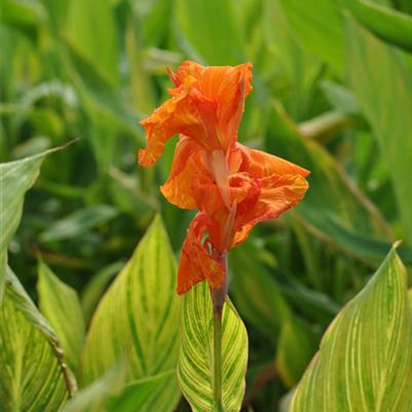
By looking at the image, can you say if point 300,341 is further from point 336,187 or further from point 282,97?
point 282,97

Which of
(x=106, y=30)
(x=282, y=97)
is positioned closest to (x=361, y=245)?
(x=282, y=97)

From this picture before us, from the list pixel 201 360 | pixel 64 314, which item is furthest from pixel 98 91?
pixel 201 360

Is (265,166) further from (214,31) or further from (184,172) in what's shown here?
(214,31)

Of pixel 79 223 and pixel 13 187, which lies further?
pixel 79 223

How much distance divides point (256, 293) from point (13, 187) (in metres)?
0.71

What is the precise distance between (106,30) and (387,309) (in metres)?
1.12

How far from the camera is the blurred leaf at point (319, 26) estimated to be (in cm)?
123

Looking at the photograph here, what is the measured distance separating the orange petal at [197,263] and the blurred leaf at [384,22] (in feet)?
1.58

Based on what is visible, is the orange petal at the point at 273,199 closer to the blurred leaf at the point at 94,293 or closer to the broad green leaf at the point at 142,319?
the broad green leaf at the point at 142,319

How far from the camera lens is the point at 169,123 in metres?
0.53

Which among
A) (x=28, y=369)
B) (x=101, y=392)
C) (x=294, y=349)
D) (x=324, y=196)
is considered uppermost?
(x=101, y=392)

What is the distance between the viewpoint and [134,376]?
2.68ft

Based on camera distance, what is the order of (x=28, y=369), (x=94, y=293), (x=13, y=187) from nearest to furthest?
(x=13, y=187) → (x=28, y=369) → (x=94, y=293)

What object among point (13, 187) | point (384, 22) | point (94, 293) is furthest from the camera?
point (94, 293)
